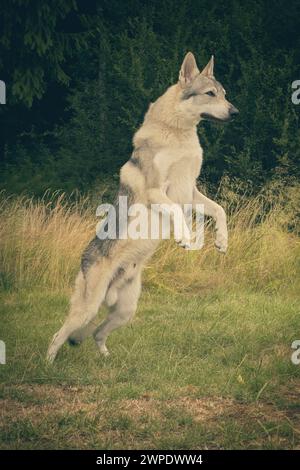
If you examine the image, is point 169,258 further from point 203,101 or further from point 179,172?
point 203,101

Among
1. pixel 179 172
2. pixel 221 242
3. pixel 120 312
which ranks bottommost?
pixel 120 312

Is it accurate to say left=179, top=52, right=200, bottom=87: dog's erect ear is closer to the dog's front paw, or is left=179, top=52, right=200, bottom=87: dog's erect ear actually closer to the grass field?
the dog's front paw

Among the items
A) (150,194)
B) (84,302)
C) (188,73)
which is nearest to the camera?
(84,302)

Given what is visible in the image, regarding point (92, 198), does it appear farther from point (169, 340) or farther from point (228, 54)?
point (169, 340)

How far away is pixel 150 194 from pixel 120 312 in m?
1.13

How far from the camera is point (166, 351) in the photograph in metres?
6.70

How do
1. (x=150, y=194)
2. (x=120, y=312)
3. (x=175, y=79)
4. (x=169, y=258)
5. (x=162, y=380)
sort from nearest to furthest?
(x=162, y=380) → (x=120, y=312) → (x=150, y=194) → (x=169, y=258) → (x=175, y=79)

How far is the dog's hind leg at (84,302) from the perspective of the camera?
645 cm

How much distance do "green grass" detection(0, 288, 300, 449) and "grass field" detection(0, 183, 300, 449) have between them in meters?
0.01

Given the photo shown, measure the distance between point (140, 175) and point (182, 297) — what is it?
8.28 ft

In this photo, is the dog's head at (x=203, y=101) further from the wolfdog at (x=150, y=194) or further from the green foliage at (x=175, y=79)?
the green foliage at (x=175, y=79)

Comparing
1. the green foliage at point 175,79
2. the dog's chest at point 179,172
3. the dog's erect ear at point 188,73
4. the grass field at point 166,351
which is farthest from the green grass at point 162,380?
the green foliage at point 175,79

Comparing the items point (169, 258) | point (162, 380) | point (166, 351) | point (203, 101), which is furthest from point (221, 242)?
point (169, 258)

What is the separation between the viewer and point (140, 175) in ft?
23.2
